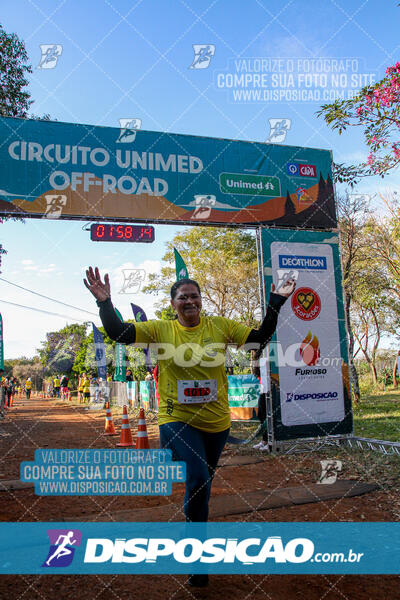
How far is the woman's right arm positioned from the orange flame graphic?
560cm

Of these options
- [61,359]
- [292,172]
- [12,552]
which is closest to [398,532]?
[12,552]

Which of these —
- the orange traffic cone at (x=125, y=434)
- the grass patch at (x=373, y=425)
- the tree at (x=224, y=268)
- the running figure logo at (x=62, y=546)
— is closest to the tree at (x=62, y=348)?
the tree at (x=224, y=268)

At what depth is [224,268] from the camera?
26.5 metres

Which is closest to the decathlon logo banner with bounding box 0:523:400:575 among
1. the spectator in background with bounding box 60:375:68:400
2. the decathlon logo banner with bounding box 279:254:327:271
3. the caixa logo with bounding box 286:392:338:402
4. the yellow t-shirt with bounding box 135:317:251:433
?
the yellow t-shirt with bounding box 135:317:251:433

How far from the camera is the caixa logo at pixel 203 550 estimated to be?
3.34m

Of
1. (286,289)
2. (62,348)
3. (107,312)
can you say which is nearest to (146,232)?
(286,289)

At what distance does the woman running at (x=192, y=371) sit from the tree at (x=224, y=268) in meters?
22.7

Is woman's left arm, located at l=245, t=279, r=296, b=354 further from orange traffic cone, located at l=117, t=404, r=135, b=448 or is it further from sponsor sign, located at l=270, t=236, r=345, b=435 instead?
orange traffic cone, located at l=117, t=404, r=135, b=448

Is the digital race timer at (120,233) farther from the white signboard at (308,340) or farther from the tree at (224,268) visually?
the tree at (224,268)

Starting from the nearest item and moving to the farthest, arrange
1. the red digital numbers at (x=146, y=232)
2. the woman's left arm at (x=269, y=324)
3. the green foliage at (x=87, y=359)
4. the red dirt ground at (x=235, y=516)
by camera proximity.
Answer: the red dirt ground at (x=235, y=516) → the woman's left arm at (x=269, y=324) → the red digital numbers at (x=146, y=232) → the green foliage at (x=87, y=359)

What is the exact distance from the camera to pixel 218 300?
2683cm

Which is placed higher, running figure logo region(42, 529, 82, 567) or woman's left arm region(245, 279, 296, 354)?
woman's left arm region(245, 279, 296, 354)

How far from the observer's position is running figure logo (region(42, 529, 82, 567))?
3428mm

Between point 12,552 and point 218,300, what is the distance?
23.4m
